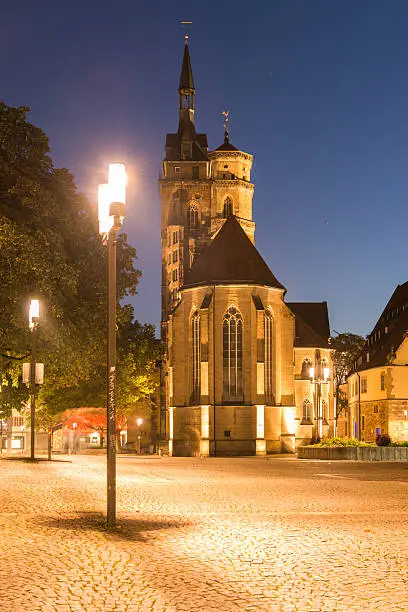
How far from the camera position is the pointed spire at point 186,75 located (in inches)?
4045

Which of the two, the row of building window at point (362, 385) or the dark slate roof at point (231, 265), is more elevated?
the dark slate roof at point (231, 265)

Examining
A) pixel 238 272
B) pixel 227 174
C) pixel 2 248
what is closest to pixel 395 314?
pixel 238 272

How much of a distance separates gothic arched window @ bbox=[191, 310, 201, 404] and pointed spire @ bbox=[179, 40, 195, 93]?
167 ft

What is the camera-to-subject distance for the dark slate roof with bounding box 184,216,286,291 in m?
58.8

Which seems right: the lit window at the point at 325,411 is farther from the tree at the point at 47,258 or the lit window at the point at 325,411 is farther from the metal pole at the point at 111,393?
the metal pole at the point at 111,393

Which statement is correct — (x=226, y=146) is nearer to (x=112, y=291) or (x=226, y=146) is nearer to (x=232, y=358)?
(x=232, y=358)

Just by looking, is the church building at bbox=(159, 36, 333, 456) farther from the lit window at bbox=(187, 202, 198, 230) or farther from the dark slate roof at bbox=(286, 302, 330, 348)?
the lit window at bbox=(187, 202, 198, 230)

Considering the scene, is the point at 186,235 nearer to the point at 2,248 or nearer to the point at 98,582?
the point at 2,248

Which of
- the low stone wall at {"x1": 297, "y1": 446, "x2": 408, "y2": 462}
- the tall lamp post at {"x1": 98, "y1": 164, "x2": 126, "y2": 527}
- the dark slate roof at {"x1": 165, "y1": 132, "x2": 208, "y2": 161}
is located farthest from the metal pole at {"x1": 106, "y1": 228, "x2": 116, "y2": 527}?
the dark slate roof at {"x1": 165, "y1": 132, "x2": 208, "y2": 161}

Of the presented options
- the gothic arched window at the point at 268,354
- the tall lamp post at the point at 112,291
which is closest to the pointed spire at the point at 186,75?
the gothic arched window at the point at 268,354

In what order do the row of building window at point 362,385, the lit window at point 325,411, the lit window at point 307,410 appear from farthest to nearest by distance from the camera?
1. the lit window at point 325,411
2. the lit window at point 307,410
3. the row of building window at point 362,385

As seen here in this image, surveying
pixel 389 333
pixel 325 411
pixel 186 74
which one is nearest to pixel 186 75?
pixel 186 74

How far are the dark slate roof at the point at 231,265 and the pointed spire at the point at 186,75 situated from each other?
45.0 meters

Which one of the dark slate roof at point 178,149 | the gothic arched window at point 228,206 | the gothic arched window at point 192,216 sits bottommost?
the gothic arched window at point 192,216
